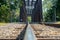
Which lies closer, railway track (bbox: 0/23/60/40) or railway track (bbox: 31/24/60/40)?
railway track (bbox: 0/23/60/40)

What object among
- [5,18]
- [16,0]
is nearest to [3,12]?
[5,18]

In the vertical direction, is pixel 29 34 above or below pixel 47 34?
above

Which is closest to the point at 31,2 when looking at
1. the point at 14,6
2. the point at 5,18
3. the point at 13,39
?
the point at 14,6

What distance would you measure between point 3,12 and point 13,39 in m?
30.9

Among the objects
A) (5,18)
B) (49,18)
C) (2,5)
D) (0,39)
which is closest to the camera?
(0,39)

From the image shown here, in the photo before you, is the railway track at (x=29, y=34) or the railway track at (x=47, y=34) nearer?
the railway track at (x=29, y=34)

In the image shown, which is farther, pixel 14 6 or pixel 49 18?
pixel 49 18

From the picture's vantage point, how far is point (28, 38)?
8.98 ft

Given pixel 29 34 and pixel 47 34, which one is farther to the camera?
pixel 47 34

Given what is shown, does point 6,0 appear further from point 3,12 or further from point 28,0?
point 28,0

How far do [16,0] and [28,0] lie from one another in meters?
62.7

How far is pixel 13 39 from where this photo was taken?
16.7 feet

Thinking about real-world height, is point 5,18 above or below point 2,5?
below

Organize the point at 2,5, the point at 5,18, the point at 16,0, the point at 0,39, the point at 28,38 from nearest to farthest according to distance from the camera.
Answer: the point at 28,38 → the point at 0,39 → the point at 2,5 → the point at 5,18 → the point at 16,0
